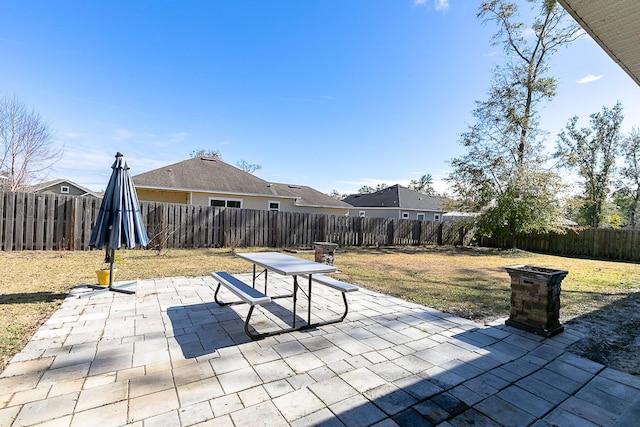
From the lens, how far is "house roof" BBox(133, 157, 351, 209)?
560 inches

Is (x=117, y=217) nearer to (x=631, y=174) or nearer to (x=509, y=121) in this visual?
(x=509, y=121)

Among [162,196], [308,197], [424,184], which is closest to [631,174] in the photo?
[424,184]

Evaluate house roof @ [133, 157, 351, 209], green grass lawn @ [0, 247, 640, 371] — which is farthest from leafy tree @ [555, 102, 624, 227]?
house roof @ [133, 157, 351, 209]

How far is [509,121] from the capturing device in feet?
54.1

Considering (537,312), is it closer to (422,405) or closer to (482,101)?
(422,405)

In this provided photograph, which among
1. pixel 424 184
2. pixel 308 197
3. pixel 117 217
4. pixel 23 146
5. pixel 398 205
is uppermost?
pixel 424 184

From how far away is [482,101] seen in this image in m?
17.0

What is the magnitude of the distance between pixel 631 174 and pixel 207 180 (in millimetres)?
33407

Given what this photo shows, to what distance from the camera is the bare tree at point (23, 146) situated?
49.4 feet

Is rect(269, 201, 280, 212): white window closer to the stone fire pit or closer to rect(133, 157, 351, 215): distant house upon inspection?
rect(133, 157, 351, 215): distant house

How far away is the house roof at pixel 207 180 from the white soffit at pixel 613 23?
48.4ft

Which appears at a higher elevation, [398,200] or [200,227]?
[398,200]

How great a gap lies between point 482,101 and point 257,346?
19302 millimetres

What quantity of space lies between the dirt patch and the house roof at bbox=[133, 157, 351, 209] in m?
14.4
